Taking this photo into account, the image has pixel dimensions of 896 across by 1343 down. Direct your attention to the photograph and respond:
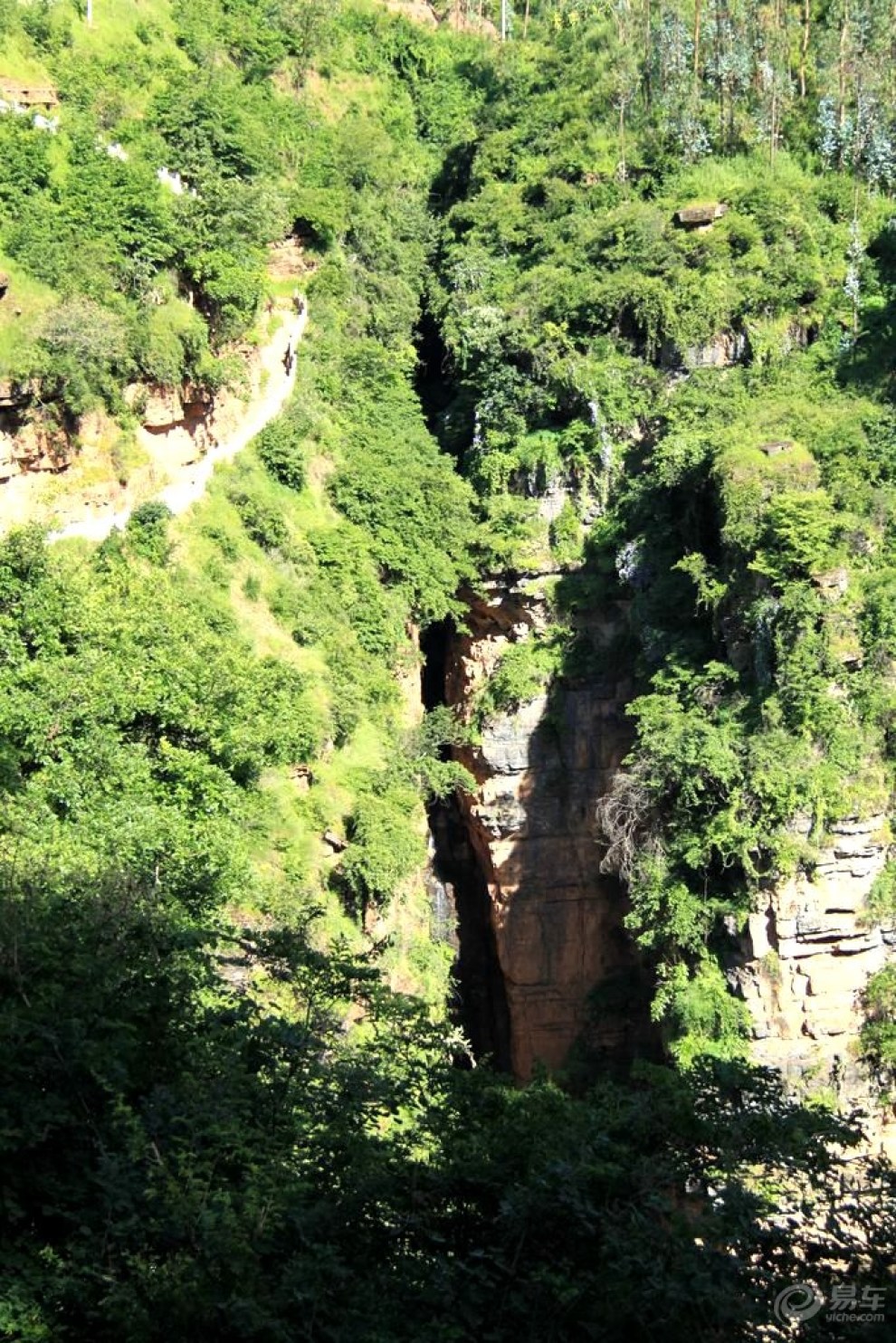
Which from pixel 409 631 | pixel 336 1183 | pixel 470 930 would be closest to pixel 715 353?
pixel 409 631

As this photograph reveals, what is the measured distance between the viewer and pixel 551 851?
2828cm

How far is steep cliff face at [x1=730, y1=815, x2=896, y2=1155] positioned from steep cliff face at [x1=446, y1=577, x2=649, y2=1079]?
19.4 ft

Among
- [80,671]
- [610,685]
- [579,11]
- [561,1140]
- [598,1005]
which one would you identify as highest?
[579,11]

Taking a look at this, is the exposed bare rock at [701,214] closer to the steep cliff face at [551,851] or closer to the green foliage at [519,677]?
the steep cliff face at [551,851]

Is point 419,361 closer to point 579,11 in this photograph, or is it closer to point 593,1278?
point 579,11

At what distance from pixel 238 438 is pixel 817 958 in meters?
13.4

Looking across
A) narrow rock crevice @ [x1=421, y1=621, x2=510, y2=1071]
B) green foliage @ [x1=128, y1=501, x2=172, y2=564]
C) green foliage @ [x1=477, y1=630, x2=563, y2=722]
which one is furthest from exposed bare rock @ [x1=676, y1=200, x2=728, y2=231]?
green foliage @ [x1=128, y1=501, x2=172, y2=564]

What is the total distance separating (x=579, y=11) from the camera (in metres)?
41.1

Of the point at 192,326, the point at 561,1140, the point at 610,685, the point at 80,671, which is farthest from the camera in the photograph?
the point at 610,685

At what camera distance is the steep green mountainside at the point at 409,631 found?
886 centimetres

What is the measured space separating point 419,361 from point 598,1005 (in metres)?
15.1

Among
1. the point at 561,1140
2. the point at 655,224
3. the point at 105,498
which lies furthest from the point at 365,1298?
the point at 655,224

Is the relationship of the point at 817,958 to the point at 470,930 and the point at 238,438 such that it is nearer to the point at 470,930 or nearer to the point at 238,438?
the point at 470,930

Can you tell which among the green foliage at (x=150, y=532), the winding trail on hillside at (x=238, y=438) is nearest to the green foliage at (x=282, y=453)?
the winding trail on hillside at (x=238, y=438)
